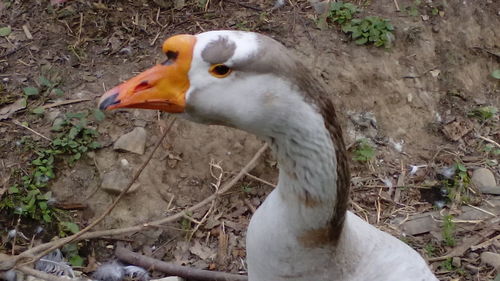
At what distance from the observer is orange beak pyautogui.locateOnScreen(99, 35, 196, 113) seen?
1.59m

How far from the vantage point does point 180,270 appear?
2982 mm

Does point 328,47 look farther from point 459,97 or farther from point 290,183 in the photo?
point 290,183

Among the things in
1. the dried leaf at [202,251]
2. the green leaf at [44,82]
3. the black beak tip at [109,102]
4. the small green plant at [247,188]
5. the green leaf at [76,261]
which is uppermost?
the black beak tip at [109,102]

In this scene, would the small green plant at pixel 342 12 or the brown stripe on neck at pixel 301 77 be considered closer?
the brown stripe on neck at pixel 301 77

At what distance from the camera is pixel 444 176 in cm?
350

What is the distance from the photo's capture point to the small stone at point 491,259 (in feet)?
10.1

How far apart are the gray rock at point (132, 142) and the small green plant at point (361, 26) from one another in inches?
59.1

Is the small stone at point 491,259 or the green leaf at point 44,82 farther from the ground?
the green leaf at point 44,82

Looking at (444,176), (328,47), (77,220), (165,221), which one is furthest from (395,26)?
(77,220)

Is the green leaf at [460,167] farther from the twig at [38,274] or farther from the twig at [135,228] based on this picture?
the twig at [38,274]

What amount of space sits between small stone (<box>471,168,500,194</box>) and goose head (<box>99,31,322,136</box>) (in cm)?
225

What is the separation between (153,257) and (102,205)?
0.38m

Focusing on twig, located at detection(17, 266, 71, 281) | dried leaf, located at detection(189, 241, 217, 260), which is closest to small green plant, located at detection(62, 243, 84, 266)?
twig, located at detection(17, 266, 71, 281)

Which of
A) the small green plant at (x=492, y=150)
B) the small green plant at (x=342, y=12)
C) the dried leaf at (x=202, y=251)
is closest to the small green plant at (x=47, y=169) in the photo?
the dried leaf at (x=202, y=251)
